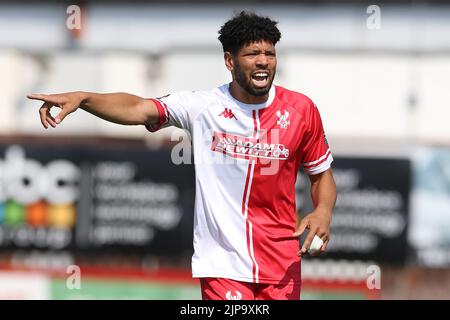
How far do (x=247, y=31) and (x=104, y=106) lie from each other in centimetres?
110

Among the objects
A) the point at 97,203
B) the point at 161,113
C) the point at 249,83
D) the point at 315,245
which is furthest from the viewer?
the point at 97,203

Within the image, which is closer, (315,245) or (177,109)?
(315,245)

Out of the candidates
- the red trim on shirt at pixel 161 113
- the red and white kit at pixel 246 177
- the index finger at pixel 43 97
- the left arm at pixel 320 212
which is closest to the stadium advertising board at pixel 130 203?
the left arm at pixel 320 212

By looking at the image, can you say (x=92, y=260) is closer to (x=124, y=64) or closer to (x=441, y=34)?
(x=124, y=64)

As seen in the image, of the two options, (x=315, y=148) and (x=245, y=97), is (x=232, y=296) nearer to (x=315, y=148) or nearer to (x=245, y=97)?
(x=315, y=148)

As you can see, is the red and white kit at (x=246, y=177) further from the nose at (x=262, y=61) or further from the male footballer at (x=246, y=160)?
the nose at (x=262, y=61)

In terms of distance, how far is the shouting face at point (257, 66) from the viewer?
7.57m

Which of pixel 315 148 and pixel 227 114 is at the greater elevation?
pixel 227 114

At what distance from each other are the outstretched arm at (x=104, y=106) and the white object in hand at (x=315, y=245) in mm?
1384

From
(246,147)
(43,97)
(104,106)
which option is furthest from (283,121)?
(43,97)

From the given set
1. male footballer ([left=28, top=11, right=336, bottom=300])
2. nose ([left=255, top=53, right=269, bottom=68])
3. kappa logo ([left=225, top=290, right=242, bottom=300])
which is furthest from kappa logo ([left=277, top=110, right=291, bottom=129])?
kappa logo ([left=225, top=290, right=242, bottom=300])

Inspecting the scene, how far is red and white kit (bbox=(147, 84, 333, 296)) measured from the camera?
7648 millimetres

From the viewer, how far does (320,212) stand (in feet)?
25.0

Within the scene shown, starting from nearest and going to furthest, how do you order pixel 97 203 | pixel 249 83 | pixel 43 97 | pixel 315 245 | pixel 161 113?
pixel 43 97
pixel 315 245
pixel 249 83
pixel 161 113
pixel 97 203
